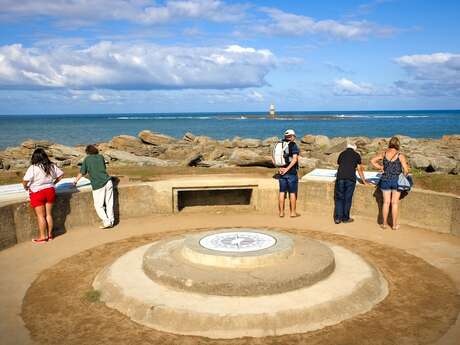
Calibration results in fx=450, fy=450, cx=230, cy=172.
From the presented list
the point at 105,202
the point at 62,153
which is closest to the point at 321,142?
the point at 62,153

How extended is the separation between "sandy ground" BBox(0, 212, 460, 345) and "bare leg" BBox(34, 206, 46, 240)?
0.83 feet

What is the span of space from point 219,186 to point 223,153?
15339 mm

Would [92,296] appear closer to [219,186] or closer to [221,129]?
[219,186]

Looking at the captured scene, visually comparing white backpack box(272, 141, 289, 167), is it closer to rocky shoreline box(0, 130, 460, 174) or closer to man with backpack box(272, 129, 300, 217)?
man with backpack box(272, 129, 300, 217)

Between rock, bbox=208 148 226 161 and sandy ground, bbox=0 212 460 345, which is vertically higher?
sandy ground, bbox=0 212 460 345

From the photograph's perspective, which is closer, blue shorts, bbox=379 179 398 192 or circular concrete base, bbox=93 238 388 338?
circular concrete base, bbox=93 238 388 338

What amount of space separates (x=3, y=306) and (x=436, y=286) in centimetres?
572

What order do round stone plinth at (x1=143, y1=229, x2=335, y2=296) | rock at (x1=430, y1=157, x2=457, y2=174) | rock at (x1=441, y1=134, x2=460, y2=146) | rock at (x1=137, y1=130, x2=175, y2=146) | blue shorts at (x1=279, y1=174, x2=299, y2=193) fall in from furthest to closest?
rock at (x1=137, y1=130, x2=175, y2=146), rock at (x1=441, y1=134, x2=460, y2=146), rock at (x1=430, y1=157, x2=457, y2=174), blue shorts at (x1=279, y1=174, x2=299, y2=193), round stone plinth at (x1=143, y1=229, x2=335, y2=296)

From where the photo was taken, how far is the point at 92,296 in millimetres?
5836

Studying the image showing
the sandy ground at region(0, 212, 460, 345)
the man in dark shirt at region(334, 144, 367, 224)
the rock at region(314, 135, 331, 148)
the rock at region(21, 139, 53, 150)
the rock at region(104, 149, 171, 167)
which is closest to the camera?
the sandy ground at region(0, 212, 460, 345)

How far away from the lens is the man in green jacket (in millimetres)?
8992

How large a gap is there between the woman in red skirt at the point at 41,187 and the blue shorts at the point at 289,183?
455 centimetres

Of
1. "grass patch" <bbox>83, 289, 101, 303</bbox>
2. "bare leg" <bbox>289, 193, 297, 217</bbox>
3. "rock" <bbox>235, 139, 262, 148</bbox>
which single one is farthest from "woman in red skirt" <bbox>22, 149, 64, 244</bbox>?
"rock" <bbox>235, 139, 262, 148</bbox>

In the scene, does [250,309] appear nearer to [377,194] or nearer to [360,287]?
[360,287]
